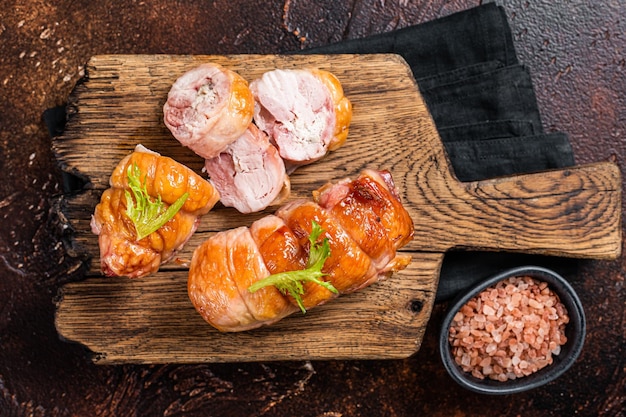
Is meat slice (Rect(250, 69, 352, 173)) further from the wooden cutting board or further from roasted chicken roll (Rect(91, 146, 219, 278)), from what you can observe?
roasted chicken roll (Rect(91, 146, 219, 278))

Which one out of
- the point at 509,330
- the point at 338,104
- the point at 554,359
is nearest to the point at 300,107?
the point at 338,104

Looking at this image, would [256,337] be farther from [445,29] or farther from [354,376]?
[445,29]

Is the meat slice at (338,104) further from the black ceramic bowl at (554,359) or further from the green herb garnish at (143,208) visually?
the black ceramic bowl at (554,359)

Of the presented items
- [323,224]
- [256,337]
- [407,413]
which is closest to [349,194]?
[323,224]

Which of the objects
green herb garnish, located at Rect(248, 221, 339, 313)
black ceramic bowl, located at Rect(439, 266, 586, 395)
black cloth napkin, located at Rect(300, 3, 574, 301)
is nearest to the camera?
green herb garnish, located at Rect(248, 221, 339, 313)

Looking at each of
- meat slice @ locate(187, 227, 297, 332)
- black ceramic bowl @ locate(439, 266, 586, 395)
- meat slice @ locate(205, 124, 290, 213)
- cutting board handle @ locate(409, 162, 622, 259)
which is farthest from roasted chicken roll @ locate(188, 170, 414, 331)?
black ceramic bowl @ locate(439, 266, 586, 395)
